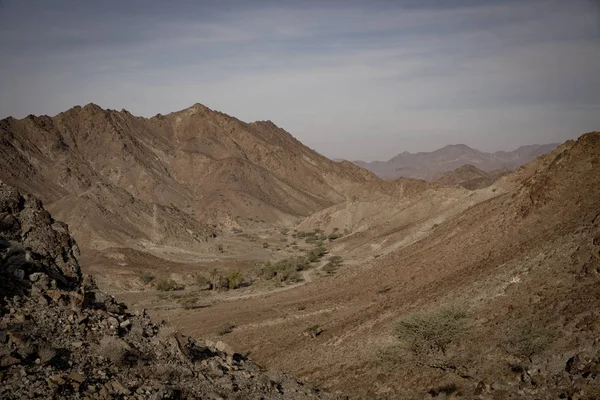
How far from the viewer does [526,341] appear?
13.5m

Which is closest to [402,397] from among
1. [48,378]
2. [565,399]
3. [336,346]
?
[565,399]

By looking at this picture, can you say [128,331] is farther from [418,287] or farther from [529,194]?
[529,194]

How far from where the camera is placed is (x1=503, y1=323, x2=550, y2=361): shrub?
521 inches

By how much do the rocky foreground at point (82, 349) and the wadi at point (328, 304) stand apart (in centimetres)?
4

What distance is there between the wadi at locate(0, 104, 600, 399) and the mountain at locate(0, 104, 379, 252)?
1.01 m

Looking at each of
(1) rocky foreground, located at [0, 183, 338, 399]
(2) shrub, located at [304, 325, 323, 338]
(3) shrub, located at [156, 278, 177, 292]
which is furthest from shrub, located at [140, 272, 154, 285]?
(1) rocky foreground, located at [0, 183, 338, 399]

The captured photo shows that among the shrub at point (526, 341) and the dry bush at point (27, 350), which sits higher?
the dry bush at point (27, 350)

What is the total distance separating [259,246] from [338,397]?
2104 inches

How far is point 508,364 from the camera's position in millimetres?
13383

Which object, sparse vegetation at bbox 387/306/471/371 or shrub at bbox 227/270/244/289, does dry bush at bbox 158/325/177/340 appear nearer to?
sparse vegetation at bbox 387/306/471/371

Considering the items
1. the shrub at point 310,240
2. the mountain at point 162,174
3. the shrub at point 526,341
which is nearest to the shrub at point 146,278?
the mountain at point 162,174

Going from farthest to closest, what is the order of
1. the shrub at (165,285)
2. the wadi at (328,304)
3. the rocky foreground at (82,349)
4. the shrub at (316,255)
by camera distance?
the shrub at (316,255) → the shrub at (165,285) → the wadi at (328,304) → the rocky foreground at (82,349)

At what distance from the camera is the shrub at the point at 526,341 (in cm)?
1323

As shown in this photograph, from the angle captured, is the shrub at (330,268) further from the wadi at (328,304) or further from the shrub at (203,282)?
the shrub at (203,282)
